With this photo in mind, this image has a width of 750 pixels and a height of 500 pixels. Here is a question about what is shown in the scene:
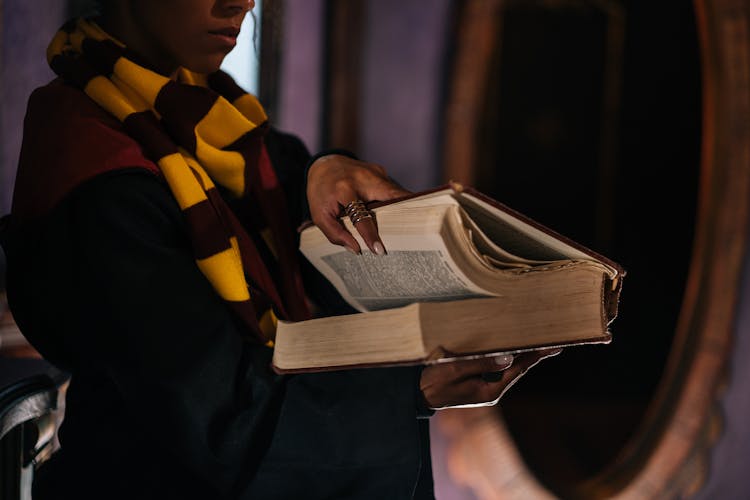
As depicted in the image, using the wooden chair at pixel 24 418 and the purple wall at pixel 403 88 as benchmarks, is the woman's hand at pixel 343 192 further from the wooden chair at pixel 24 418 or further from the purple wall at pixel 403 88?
the purple wall at pixel 403 88

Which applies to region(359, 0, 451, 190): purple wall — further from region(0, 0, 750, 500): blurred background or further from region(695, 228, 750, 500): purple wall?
region(695, 228, 750, 500): purple wall

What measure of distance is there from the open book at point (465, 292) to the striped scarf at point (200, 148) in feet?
0.31

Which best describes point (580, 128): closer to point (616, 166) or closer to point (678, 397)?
point (616, 166)

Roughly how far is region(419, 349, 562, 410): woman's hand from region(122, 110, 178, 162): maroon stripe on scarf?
0.25m

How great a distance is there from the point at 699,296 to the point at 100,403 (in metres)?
1.18

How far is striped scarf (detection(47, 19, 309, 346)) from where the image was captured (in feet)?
1.96

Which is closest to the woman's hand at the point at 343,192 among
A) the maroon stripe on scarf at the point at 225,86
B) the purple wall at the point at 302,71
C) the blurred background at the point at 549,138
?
the maroon stripe on scarf at the point at 225,86

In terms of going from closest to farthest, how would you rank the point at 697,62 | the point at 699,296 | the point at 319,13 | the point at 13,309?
the point at 13,309 < the point at 699,296 < the point at 319,13 < the point at 697,62

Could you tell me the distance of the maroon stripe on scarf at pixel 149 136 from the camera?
61 centimetres

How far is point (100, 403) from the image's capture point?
632mm

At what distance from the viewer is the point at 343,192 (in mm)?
655

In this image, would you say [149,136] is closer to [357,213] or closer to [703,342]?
[357,213]

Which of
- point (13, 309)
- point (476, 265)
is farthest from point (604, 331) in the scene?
point (13, 309)

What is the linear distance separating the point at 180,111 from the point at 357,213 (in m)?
0.19
